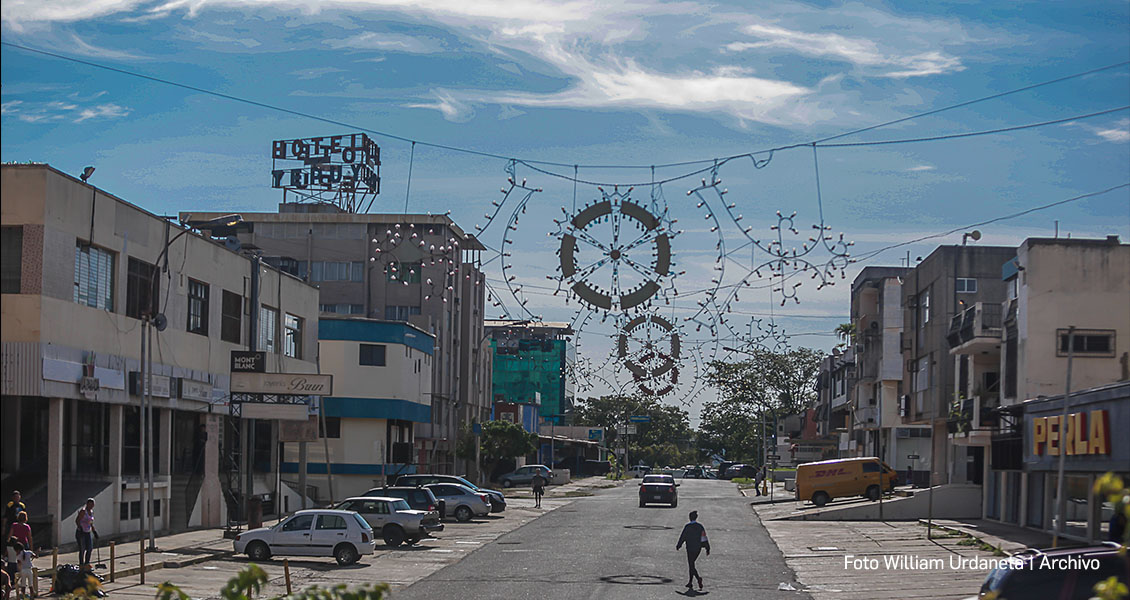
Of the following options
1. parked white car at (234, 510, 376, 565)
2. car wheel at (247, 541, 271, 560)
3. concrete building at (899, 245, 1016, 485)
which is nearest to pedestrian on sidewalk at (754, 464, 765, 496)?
concrete building at (899, 245, 1016, 485)

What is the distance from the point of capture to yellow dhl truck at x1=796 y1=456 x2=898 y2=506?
58625 millimetres

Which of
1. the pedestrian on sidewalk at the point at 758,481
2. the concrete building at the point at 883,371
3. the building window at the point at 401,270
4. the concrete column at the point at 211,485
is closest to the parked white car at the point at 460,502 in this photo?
the concrete column at the point at 211,485

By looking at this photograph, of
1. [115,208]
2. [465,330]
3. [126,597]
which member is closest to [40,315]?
[115,208]

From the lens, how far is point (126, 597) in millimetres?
22594

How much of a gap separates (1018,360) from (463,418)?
165 feet

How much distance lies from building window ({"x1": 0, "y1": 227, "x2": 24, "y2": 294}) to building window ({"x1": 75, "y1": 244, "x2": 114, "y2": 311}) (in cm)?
205

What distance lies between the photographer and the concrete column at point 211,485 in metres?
40.0

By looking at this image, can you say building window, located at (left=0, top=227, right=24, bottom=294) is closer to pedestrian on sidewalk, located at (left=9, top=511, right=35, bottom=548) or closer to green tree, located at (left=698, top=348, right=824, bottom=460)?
pedestrian on sidewalk, located at (left=9, top=511, right=35, bottom=548)

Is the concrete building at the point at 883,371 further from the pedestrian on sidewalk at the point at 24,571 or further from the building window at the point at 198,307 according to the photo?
the pedestrian on sidewalk at the point at 24,571

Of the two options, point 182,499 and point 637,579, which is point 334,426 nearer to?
point 182,499

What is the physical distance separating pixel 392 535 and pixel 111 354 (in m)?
9.89

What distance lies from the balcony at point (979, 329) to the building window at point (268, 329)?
2769 cm

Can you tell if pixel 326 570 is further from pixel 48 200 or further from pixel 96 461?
pixel 48 200

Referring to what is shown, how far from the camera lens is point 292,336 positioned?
50094 mm
